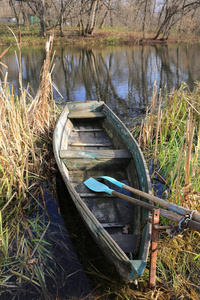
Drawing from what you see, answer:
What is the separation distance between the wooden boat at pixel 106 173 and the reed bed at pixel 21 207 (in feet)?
1.44

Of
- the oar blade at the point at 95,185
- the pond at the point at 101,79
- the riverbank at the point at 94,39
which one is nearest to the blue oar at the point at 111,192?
the oar blade at the point at 95,185

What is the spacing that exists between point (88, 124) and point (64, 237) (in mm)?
2770

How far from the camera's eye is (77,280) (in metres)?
2.20

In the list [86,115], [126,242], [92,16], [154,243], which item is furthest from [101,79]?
[92,16]

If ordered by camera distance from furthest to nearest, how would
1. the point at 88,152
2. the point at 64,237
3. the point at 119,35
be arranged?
the point at 119,35 → the point at 88,152 → the point at 64,237

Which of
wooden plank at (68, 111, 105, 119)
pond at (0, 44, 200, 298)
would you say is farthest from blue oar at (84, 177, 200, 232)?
wooden plank at (68, 111, 105, 119)

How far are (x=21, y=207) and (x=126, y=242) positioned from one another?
4.90 ft

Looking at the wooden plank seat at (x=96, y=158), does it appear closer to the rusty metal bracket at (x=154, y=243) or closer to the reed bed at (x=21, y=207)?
the reed bed at (x=21, y=207)

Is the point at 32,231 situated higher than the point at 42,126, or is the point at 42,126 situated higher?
the point at 42,126

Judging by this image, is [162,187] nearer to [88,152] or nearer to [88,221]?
[88,152]

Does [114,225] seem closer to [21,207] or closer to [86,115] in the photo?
[21,207]

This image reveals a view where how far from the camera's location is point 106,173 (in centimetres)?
339

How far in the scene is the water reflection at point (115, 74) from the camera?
8180 mm

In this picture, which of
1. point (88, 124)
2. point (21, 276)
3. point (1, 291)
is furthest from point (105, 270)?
point (88, 124)
